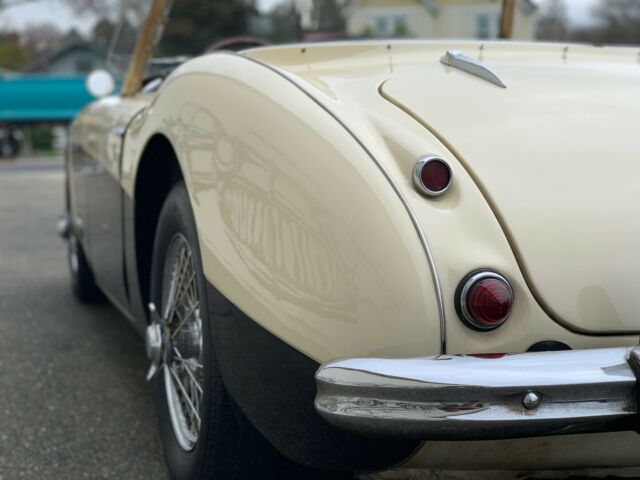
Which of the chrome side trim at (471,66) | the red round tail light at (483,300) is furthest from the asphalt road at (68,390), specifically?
the chrome side trim at (471,66)

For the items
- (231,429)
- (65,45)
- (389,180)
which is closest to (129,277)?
(231,429)

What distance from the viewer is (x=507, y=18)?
3.61 meters

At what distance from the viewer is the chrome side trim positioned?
6.60 feet

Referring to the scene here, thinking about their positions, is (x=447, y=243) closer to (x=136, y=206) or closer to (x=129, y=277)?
(x=136, y=206)

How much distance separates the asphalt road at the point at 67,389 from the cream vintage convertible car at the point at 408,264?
1.58ft

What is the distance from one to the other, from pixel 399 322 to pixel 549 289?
11.4 inches

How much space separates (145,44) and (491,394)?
2.74m

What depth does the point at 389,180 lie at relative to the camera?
162 cm

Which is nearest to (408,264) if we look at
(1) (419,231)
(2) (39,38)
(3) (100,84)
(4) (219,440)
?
(1) (419,231)

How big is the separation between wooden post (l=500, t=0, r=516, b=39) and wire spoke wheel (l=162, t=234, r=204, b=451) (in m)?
1.96

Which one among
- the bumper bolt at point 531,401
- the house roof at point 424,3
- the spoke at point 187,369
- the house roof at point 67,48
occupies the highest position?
the house roof at point 424,3

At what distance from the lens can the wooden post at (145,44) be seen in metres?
3.51

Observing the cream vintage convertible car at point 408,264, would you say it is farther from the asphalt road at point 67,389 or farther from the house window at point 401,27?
the house window at point 401,27

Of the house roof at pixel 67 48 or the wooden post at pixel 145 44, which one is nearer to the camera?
the wooden post at pixel 145 44
